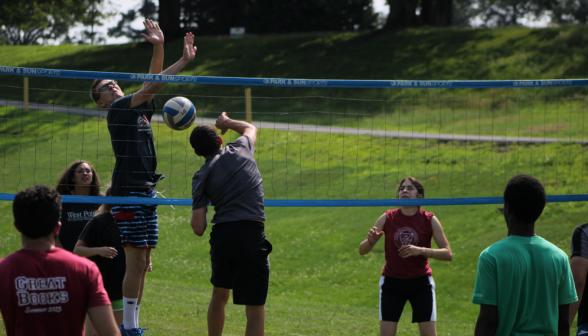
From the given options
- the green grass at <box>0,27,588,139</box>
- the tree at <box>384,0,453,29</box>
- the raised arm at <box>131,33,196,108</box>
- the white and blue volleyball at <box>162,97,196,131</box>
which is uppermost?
the tree at <box>384,0,453,29</box>

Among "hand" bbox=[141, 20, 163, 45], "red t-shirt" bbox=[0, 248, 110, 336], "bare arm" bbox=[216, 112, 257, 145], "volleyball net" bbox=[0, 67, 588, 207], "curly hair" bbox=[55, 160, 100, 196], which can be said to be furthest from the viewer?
"volleyball net" bbox=[0, 67, 588, 207]

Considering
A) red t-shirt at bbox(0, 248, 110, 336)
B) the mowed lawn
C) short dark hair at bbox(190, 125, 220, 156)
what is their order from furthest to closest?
1. the mowed lawn
2. short dark hair at bbox(190, 125, 220, 156)
3. red t-shirt at bbox(0, 248, 110, 336)

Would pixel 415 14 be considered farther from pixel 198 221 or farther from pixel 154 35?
pixel 198 221

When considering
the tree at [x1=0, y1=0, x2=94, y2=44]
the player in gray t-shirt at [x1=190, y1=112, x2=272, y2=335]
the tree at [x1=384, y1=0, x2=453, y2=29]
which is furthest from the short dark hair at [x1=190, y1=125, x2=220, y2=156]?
the tree at [x1=0, y1=0, x2=94, y2=44]

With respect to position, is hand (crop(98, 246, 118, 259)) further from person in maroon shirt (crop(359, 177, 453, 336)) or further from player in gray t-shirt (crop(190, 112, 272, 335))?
person in maroon shirt (crop(359, 177, 453, 336))

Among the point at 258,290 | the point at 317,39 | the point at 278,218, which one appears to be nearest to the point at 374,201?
the point at 258,290

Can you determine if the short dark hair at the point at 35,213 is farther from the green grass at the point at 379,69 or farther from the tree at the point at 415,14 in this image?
the tree at the point at 415,14

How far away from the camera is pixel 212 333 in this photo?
486 cm

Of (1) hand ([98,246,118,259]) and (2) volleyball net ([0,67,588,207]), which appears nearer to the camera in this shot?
(1) hand ([98,246,118,259])

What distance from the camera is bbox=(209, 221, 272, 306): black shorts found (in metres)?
4.50

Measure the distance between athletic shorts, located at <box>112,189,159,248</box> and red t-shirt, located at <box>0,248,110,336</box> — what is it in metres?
2.37

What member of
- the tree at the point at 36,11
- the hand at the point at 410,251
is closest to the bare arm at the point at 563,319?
the hand at the point at 410,251

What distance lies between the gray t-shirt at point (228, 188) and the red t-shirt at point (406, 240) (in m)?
1.51

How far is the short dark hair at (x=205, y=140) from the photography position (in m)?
4.62
